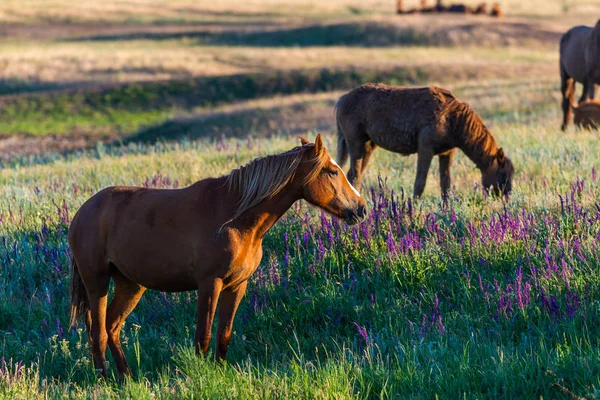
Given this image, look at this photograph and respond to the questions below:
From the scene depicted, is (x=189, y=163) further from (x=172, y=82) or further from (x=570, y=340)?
(x=172, y=82)

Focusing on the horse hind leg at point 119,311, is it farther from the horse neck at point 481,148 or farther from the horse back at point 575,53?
the horse back at point 575,53

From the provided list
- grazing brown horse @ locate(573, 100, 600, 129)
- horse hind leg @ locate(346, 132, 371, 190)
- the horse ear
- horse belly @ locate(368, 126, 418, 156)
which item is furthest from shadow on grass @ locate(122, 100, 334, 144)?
the horse ear

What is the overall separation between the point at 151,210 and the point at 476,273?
278 cm

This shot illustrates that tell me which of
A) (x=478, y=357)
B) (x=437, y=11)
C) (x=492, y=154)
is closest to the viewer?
(x=478, y=357)

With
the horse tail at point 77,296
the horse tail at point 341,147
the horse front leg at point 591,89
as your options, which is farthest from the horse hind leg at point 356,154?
the horse front leg at point 591,89

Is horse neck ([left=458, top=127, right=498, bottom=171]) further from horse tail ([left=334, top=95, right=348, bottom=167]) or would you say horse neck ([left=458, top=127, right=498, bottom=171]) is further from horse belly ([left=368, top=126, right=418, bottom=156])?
horse tail ([left=334, top=95, right=348, bottom=167])

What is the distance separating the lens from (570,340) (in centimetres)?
546

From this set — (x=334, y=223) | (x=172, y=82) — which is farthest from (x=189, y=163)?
(x=172, y=82)

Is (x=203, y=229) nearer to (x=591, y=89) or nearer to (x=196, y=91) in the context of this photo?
(x=591, y=89)

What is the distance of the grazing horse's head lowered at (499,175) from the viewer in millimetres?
9266

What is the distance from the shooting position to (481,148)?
9.39m

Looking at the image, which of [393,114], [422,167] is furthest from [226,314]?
[393,114]

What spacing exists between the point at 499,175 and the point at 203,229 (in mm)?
5047

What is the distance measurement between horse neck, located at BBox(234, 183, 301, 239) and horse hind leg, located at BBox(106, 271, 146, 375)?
1.12 m
